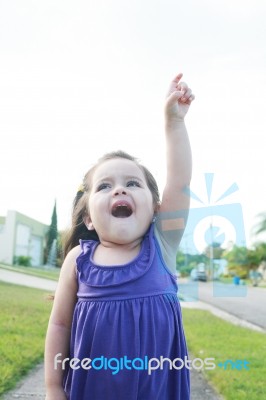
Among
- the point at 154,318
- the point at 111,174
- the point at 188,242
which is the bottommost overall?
the point at 154,318

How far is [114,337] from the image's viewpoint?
1443mm

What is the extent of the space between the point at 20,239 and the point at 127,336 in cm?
888

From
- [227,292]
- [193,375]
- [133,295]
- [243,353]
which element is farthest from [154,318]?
[243,353]

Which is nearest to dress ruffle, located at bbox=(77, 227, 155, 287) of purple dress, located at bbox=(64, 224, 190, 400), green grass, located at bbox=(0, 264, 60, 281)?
purple dress, located at bbox=(64, 224, 190, 400)

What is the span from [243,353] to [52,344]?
299cm

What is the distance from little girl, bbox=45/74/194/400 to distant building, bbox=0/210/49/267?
677cm

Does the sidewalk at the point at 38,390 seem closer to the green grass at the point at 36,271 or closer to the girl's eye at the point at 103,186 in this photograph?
the girl's eye at the point at 103,186

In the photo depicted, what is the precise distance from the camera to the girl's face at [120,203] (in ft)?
5.16

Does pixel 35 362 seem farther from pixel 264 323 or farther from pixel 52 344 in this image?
pixel 264 323

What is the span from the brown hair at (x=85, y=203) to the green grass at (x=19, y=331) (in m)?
0.29

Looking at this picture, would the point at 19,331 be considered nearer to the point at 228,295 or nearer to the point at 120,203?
the point at 228,295

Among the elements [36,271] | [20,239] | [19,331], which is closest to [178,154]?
[19,331]

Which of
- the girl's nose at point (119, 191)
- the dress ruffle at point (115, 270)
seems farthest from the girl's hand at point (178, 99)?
the dress ruffle at point (115, 270)

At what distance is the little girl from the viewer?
144 cm
